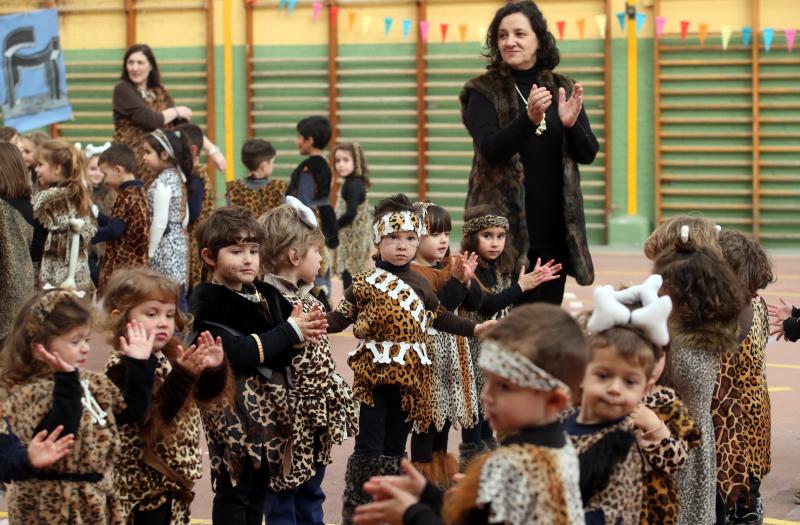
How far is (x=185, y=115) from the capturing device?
1152 centimetres

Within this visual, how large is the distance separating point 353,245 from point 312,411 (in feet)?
23.4

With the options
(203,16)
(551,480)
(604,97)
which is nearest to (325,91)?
(203,16)

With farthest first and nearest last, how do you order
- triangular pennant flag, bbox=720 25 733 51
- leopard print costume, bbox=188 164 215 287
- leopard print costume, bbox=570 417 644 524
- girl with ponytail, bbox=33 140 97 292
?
triangular pennant flag, bbox=720 25 733 51 → leopard print costume, bbox=188 164 215 287 → girl with ponytail, bbox=33 140 97 292 → leopard print costume, bbox=570 417 644 524

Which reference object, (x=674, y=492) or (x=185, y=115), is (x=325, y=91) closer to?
(x=185, y=115)

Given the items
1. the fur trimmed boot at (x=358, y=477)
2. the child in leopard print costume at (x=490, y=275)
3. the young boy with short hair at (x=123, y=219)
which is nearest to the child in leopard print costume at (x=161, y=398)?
the fur trimmed boot at (x=358, y=477)

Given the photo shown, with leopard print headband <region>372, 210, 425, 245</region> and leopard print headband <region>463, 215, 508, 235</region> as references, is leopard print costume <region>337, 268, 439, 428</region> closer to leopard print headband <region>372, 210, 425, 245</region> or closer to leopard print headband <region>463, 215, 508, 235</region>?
leopard print headband <region>372, 210, 425, 245</region>

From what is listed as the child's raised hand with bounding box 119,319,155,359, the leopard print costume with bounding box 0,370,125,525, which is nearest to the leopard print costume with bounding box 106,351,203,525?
the child's raised hand with bounding box 119,319,155,359

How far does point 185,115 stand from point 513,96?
5.86 meters

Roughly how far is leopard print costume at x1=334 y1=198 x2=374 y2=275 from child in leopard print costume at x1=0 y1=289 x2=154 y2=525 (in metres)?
8.01

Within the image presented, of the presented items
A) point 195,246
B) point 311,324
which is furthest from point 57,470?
point 195,246

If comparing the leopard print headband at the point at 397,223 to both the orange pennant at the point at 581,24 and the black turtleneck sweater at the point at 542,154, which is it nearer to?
the black turtleneck sweater at the point at 542,154

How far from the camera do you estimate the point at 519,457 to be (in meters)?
3.08

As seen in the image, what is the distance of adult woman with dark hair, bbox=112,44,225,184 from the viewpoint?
36.4 feet

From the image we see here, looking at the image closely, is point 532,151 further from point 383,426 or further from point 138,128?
point 138,128
